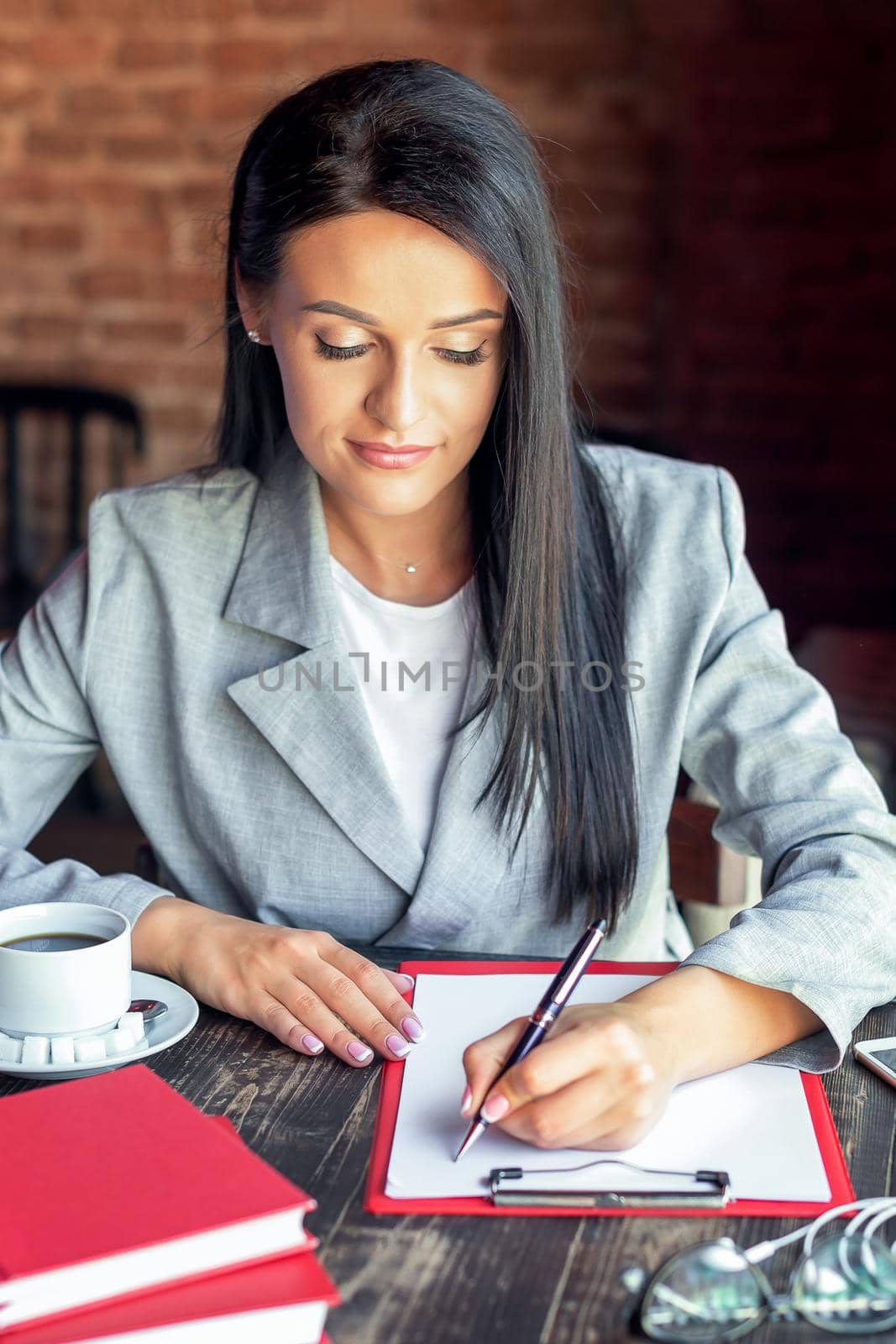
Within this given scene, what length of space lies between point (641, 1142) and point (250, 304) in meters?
0.83

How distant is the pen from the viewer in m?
0.87

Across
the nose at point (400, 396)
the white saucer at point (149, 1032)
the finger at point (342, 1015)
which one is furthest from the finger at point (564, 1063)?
the nose at point (400, 396)

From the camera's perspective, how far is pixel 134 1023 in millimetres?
991

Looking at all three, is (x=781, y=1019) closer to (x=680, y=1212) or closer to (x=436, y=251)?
(x=680, y=1212)

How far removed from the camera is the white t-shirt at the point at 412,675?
1361mm

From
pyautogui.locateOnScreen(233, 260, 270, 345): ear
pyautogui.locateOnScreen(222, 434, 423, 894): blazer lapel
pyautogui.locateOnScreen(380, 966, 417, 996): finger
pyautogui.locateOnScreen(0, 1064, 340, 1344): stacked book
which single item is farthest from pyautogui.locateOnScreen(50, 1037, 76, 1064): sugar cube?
pyautogui.locateOnScreen(233, 260, 270, 345): ear

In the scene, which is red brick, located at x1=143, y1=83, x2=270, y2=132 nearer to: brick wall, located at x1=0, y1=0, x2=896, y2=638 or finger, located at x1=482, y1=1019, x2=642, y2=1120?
brick wall, located at x1=0, y1=0, x2=896, y2=638

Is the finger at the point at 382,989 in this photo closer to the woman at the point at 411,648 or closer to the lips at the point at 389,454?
the woman at the point at 411,648

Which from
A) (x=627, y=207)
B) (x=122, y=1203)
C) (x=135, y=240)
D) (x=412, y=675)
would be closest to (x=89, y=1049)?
(x=122, y=1203)

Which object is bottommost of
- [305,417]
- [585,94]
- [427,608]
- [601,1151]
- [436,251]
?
[601,1151]

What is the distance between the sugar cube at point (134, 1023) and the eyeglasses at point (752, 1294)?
40cm

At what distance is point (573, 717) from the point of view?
1.31 meters

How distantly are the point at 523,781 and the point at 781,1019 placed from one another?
368mm

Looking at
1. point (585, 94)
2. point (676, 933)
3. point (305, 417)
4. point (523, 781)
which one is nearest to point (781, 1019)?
point (523, 781)
